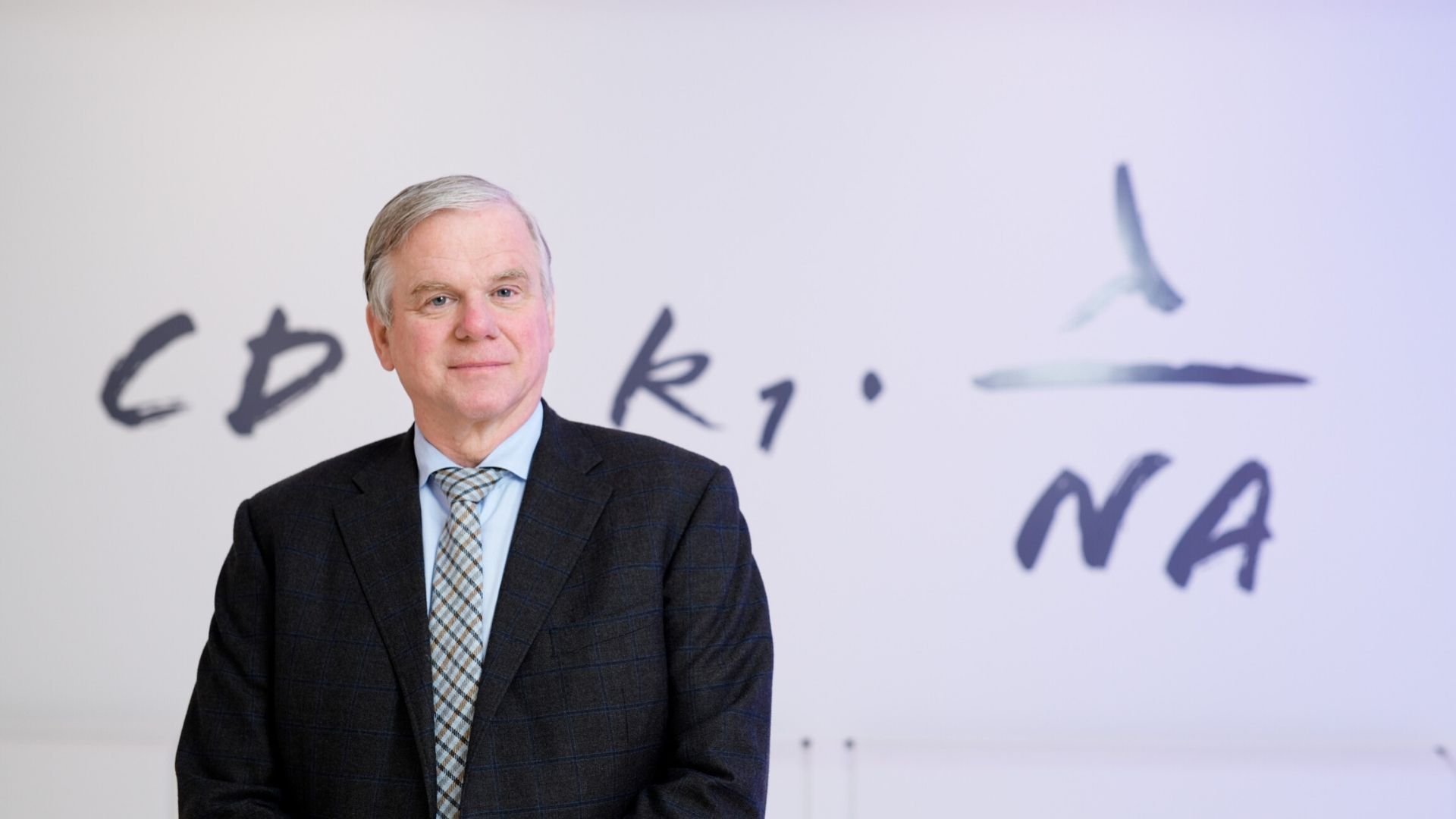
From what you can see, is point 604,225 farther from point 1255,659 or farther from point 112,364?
point 1255,659

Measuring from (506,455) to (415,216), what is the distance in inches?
9.9

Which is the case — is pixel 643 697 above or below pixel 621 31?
below

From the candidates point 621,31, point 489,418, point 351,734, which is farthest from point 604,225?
point 351,734

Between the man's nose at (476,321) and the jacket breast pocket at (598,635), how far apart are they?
0.29 m

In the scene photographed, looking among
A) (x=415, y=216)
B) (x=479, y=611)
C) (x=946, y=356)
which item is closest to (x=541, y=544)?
(x=479, y=611)

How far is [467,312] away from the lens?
1428mm

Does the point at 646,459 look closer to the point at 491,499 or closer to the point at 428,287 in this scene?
the point at 491,499

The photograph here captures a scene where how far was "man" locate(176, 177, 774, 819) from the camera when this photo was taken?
1.39 metres

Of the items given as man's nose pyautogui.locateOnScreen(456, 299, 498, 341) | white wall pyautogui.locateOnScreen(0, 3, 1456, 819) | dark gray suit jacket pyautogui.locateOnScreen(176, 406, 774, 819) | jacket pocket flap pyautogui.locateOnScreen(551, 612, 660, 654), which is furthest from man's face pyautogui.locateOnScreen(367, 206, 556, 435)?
white wall pyautogui.locateOnScreen(0, 3, 1456, 819)

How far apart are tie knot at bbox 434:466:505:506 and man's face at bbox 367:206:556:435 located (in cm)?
5

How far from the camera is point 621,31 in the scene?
2.90 meters

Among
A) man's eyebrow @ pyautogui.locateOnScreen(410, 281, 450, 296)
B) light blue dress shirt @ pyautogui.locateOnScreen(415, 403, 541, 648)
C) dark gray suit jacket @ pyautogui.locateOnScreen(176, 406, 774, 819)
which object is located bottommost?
dark gray suit jacket @ pyautogui.locateOnScreen(176, 406, 774, 819)

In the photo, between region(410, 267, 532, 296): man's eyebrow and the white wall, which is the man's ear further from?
the white wall

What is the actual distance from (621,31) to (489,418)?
160cm
